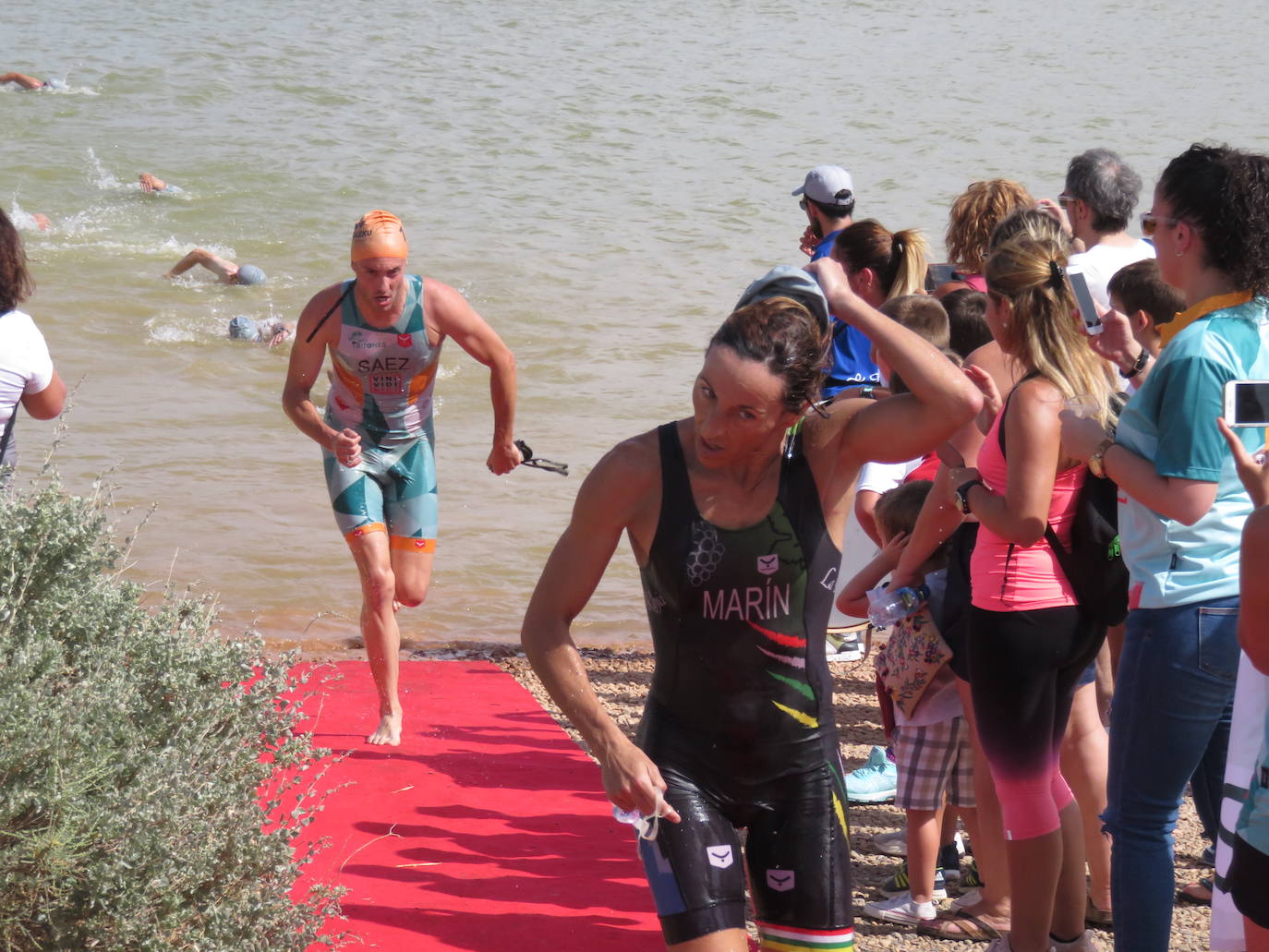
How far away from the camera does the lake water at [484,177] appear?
30.5 ft

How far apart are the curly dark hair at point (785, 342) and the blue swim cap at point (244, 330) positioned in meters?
11.7

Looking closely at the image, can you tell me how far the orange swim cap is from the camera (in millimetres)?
5555

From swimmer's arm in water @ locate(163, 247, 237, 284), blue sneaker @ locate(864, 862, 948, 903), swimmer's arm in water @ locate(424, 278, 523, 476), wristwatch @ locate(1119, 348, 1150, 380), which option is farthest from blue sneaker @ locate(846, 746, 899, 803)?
swimmer's arm in water @ locate(163, 247, 237, 284)

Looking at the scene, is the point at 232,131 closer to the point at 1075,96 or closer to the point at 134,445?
the point at 134,445

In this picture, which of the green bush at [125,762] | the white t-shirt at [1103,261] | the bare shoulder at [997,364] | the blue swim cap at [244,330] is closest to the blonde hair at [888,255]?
the white t-shirt at [1103,261]

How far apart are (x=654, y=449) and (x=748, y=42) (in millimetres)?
28394

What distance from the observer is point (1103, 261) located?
17.3 feet

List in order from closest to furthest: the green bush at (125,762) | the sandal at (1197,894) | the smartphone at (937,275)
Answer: the green bush at (125,762), the sandal at (1197,894), the smartphone at (937,275)

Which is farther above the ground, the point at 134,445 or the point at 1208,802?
the point at 1208,802

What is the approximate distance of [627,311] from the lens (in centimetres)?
1570

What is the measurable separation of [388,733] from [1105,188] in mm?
3506

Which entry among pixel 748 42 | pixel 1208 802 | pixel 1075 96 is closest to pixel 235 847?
pixel 1208 802

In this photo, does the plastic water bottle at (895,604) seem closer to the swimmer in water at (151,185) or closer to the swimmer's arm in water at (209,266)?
the swimmer's arm in water at (209,266)

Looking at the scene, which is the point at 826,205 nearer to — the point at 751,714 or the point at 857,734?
the point at 857,734
